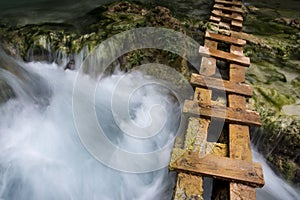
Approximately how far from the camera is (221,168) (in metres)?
3.09

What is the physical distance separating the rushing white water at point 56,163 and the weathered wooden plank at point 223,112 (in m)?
0.78

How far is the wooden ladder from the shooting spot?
300 cm

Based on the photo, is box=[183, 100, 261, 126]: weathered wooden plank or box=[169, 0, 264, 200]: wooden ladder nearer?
box=[169, 0, 264, 200]: wooden ladder

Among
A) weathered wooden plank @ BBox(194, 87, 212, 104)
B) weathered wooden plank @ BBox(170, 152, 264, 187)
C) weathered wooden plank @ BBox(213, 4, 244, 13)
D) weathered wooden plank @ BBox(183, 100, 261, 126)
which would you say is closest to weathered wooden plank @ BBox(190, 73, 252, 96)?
weathered wooden plank @ BBox(194, 87, 212, 104)

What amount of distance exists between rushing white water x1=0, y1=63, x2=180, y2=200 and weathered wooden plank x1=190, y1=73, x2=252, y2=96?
0.57 meters

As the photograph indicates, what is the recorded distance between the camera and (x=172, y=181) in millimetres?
3795

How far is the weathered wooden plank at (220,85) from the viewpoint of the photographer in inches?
173

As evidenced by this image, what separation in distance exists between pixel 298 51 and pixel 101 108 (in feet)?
14.5

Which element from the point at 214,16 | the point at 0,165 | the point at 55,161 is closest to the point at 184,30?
the point at 214,16

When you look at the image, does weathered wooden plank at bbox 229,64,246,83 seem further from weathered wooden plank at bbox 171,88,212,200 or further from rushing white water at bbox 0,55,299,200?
rushing white water at bbox 0,55,299,200

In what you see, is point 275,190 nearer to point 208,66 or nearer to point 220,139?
point 220,139

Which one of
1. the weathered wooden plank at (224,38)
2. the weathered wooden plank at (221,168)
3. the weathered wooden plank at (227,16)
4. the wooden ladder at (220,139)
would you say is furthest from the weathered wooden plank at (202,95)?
the weathered wooden plank at (227,16)

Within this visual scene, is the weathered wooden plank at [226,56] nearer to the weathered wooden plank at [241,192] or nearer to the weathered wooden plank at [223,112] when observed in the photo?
the weathered wooden plank at [223,112]

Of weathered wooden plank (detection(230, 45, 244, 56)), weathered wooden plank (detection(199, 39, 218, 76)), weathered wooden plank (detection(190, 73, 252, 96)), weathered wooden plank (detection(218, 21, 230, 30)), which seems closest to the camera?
weathered wooden plank (detection(190, 73, 252, 96))
